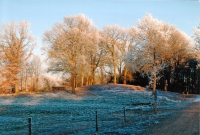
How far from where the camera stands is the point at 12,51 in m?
36.7

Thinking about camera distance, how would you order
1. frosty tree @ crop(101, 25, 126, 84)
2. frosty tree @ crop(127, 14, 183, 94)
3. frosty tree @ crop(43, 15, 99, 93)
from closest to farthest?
frosty tree @ crop(127, 14, 183, 94) → frosty tree @ crop(43, 15, 99, 93) → frosty tree @ crop(101, 25, 126, 84)

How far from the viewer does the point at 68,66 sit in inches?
1415

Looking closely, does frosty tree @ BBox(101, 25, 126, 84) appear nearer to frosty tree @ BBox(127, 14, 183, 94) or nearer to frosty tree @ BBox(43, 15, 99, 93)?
frosty tree @ BBox(43, 15, 99, 93)

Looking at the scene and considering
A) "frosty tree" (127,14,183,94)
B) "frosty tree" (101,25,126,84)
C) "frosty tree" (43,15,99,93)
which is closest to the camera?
"frosty tree" (127,14,183,94)

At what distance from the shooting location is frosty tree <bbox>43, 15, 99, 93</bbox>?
115 ft

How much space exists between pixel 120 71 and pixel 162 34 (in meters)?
18.8

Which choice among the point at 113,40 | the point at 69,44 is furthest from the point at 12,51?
the point at 113,40

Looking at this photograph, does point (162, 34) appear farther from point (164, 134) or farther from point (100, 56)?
point (164, 134)

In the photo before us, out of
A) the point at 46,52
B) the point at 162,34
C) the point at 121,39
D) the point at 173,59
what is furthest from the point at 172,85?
the point at 46,52

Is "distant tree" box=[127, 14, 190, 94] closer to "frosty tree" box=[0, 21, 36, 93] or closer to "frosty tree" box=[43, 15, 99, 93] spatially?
"frosty tree" box=[43, 15, 99, 93]

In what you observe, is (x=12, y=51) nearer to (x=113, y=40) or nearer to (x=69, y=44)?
(x=69, y=44)

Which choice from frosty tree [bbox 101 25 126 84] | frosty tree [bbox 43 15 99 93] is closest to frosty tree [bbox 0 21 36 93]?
frosty tree [bbox 43 15 99 93]

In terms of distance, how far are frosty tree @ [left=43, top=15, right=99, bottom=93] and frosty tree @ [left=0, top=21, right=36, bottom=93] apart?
5.61 m

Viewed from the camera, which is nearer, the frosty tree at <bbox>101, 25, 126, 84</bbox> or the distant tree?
the distant tree
